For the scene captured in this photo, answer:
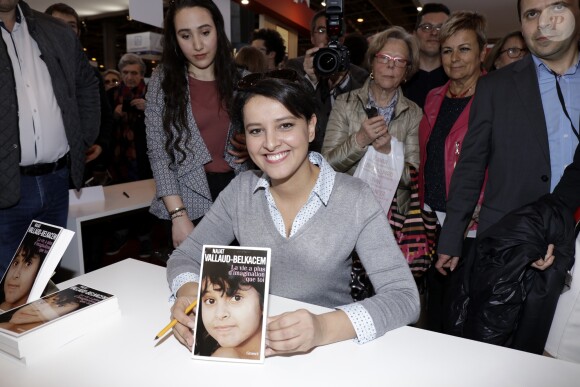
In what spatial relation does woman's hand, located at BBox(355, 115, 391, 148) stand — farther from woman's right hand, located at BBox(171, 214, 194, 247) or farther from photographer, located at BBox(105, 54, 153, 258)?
photographer, located at BBox(105, 54, 153, 258)

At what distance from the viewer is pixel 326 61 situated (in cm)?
203

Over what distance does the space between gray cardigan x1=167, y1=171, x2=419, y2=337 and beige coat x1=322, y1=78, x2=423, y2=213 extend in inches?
25.7

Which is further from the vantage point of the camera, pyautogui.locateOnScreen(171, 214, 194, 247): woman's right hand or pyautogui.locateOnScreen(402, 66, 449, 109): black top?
pyautogui.locateOnScreen(402, 66, 449, 109): black top

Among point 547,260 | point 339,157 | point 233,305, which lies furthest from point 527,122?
point 233,305

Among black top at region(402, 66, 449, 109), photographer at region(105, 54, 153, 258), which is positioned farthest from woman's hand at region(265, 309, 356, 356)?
photographer at region(105, 54, 153, 258)

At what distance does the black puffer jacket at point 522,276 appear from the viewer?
1.34 m

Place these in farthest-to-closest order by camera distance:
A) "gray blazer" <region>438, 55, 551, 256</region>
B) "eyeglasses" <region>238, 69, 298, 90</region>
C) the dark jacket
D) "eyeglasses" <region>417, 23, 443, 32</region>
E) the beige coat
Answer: "eyeglasses" <region>417, 23, 443, 32</region>, the beige coat, the dark jacket, "gray blazer" <region>438, 55, 551, 256</region>, "eyeglasses" <region>238, 69, 298, 90</region>

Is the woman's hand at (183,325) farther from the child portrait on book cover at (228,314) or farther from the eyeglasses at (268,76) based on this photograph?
the eyeglasses at (268,76)

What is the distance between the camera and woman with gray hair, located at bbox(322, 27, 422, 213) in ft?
6.61

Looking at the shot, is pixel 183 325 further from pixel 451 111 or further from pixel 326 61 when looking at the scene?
pixel 451 111

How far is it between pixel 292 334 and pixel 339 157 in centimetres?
115

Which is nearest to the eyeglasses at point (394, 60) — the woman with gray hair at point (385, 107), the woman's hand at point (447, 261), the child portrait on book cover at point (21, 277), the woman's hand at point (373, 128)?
the woman with gray hair at point (385, 107)

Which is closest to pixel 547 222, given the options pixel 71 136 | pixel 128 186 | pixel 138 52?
pixel 71 136

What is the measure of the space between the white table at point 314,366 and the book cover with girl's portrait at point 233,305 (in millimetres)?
37
